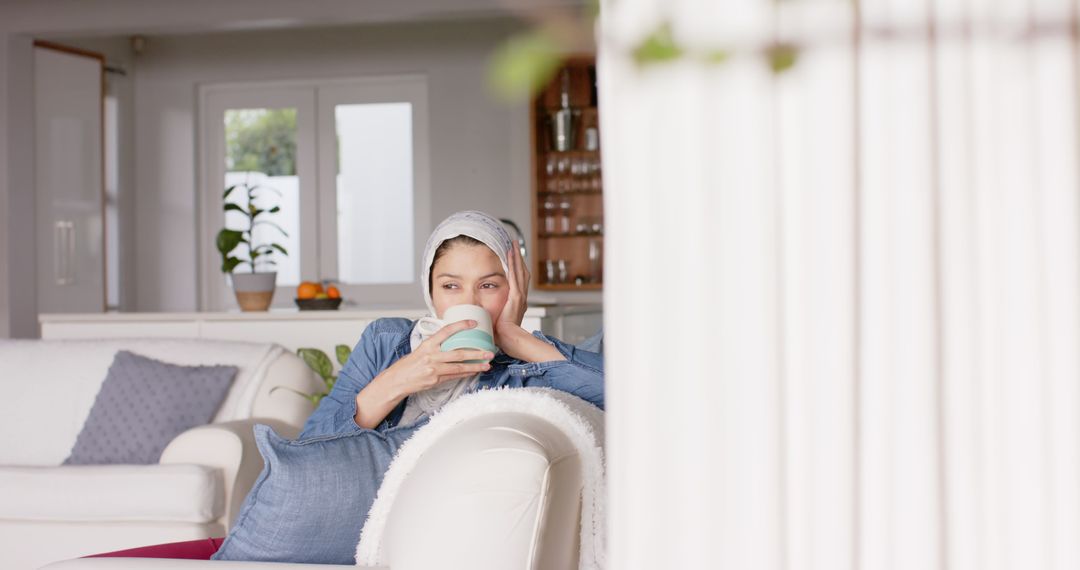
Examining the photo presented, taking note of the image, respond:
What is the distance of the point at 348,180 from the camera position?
24.9 feet

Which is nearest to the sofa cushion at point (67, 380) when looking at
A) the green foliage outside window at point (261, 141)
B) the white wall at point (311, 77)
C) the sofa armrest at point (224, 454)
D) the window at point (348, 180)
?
the sofa armrest at point (224, 454)

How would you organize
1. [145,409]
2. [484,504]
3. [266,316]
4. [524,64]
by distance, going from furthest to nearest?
[266,316] → [145,409] → [484,504] → [524,64]

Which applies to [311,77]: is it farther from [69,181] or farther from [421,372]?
[421,372]

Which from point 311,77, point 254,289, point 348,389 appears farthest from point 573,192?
point 348,389

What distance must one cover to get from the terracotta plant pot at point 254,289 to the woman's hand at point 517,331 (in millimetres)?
2783

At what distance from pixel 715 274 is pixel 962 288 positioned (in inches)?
5.9

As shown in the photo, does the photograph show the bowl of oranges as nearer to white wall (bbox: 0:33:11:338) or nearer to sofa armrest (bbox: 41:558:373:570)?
white wall (bbox: 0:33:11:338)

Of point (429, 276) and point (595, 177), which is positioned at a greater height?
point (595, 177)

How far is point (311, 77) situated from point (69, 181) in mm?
1726

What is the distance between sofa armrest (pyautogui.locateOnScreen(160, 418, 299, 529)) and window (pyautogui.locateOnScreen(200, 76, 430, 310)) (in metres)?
4.28

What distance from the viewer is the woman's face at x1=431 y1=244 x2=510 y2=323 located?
6.24 feet

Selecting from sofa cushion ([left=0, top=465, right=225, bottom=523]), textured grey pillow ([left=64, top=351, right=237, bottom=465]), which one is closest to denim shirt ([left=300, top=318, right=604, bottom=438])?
sofa cushion ([left=0, top=465, right=225, bottom=523])

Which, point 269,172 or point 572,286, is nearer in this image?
point 572,286

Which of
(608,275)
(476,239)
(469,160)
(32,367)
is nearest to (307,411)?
(32,367)
